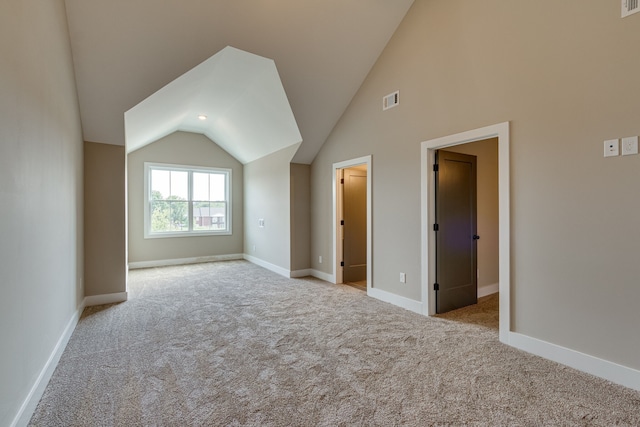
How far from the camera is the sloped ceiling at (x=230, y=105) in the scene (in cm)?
388

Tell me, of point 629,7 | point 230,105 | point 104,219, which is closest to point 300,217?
point 230,105

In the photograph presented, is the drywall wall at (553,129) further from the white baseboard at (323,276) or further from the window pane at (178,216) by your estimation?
Result: the window pane at (178,216)

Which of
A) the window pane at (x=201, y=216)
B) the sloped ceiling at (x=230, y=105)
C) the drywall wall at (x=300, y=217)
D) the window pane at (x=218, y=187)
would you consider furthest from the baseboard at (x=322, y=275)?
the window pane at (x=218, y=187)

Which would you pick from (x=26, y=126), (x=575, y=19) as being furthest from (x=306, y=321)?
(x=575, y=19)

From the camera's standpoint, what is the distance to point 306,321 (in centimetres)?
340

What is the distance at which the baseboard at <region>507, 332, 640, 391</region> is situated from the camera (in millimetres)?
2107

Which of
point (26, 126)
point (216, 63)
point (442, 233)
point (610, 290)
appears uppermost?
point (216, 63)

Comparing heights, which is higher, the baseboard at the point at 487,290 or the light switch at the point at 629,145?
the light switch at the point at 629,145

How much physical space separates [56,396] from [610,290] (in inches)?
158

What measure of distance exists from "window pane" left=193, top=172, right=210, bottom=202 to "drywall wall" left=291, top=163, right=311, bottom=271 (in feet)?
9.93

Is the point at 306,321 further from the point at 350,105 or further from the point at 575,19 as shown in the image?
the point at 575,19

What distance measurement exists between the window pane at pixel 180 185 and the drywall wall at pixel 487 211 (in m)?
6.31

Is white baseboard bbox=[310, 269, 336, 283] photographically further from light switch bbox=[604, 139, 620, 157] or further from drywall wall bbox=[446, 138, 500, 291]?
light switch bbox=[604, 139, 620, 157]

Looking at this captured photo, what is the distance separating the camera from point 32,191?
1943 mm
